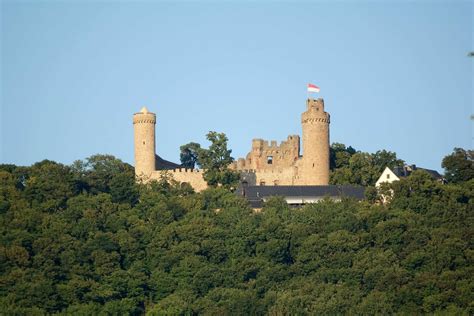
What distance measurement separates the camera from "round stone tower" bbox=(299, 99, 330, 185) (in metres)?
92.5

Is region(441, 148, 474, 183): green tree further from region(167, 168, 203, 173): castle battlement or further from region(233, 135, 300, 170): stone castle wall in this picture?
region(167, 168, 203, 173): castle battlement

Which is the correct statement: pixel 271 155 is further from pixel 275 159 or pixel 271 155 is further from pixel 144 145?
pixel 144 145

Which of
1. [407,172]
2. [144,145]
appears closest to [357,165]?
[407,172]

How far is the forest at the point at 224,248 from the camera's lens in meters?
78.8

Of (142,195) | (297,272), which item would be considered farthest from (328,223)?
(142,195)

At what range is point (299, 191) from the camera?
91.9 metres

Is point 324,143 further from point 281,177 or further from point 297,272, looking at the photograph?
point 297,272

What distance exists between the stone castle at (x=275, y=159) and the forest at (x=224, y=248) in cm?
120

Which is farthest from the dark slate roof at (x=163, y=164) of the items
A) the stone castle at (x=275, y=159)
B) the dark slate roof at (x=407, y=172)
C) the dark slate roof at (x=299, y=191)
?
the dark slate roof at (x=407, y=172)

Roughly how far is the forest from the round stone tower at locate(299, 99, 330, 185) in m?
1.71

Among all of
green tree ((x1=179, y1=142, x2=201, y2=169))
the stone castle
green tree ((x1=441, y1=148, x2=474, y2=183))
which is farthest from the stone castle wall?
green tree ((x1=441, y1=148, x2=474, y2=183))

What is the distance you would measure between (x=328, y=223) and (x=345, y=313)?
1007 centimetres

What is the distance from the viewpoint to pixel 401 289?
7869cm

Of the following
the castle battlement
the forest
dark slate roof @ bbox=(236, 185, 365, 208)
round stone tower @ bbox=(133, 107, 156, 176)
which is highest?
round stone tower @ bbox=(133, 107, 156, 176)
